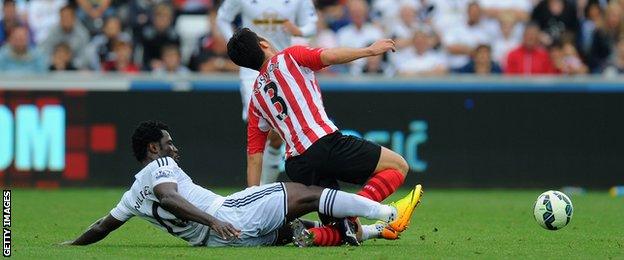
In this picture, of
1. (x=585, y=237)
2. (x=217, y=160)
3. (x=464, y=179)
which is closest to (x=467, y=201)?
(x=464, y=179)

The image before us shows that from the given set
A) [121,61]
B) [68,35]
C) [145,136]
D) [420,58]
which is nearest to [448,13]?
[420,58]

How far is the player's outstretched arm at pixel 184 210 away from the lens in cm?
943

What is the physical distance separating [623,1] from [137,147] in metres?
13.7

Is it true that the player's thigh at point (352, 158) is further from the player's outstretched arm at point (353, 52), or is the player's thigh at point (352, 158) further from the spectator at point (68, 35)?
the spectator at point (68, 35)

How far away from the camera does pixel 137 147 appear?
389 inches

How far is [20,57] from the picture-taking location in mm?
18984

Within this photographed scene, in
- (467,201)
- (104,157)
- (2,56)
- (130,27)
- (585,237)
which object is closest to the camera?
(585,237)

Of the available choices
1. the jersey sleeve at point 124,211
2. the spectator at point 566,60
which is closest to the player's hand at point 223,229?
the jersey sleeve at point 124,211

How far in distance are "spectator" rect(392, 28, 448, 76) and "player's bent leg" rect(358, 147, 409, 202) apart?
32.1 feet

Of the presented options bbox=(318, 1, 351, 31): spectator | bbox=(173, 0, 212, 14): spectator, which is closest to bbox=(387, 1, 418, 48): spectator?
bbox=(318, 1, 351, 31): spectator

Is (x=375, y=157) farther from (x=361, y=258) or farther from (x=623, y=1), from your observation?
(x=623, y=1)

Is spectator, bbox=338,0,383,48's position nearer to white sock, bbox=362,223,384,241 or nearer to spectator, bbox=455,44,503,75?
spectator, bbox=455,44,503,75

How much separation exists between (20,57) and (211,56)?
108 inches

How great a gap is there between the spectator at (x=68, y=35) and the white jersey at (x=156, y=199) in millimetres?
10289
